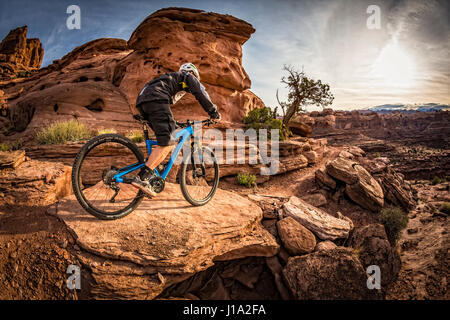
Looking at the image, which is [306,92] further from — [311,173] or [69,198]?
[69,198]

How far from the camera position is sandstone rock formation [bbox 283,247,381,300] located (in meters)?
3.09

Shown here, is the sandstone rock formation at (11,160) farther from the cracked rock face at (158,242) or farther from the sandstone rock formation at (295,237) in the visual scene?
the sandstone rock formation at (295,237)

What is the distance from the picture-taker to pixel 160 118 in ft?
10.9

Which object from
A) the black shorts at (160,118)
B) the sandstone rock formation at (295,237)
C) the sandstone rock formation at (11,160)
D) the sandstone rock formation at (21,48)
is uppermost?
the sandstone rock formation at (21,48)

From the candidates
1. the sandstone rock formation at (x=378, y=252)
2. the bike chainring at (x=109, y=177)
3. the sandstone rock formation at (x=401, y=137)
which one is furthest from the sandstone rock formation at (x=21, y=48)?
the sandstone rock formation at (x=401, y=137)

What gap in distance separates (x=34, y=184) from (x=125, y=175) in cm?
206

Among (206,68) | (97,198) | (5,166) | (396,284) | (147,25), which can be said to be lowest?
(396,284)

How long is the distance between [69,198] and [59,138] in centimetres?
484

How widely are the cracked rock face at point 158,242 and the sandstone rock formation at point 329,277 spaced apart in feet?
2.15

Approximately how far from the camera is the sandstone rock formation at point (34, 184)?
141 inches

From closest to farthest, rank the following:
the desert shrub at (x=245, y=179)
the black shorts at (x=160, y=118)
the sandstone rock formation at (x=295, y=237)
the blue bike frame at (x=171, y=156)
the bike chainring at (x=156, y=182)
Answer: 1. the blue bike frame at (x=171, y=156)
2. the black shorts at (x=160, y=118)
3. the bike chainring at (x=156, y=182)
4. the sandstone rock formation at (x=295, y=237)
5. the desert shrub at (x=245, y=179)

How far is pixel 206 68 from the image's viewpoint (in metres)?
13.9

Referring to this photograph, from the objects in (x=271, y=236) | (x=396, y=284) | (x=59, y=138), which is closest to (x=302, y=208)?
(x=271, y=236)

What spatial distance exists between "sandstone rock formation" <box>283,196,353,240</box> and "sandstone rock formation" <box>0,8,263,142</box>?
Answer: 1015cm
